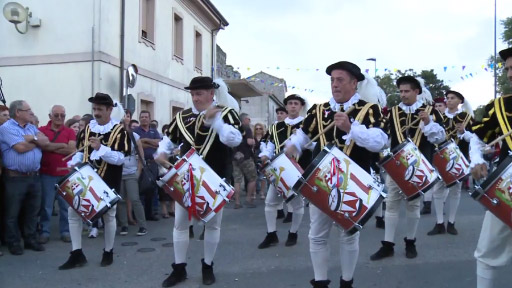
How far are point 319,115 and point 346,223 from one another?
3.31ft

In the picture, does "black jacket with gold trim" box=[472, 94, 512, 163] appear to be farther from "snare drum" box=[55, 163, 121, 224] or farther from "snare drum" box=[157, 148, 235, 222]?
"snare drum" box=[55, 163, 121, 224]

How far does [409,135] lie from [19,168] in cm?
495

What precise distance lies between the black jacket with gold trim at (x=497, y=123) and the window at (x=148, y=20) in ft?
41.4

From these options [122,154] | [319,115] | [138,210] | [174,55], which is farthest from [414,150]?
[174,55]

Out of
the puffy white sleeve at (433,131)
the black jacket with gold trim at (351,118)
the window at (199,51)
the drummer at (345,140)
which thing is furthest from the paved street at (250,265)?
the window at (199,51)

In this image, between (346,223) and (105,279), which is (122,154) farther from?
(346,223)

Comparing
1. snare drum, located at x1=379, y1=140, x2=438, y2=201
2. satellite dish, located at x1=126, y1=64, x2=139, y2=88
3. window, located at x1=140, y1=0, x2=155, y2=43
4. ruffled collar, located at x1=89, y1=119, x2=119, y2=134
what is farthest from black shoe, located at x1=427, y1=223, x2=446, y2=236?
window, located at x1=140, y1=0, x2=155, y2=43

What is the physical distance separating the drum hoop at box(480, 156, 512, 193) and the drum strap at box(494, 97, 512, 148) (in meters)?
0.23

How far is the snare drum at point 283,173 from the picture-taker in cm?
538

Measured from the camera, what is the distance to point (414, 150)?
15.4 feet

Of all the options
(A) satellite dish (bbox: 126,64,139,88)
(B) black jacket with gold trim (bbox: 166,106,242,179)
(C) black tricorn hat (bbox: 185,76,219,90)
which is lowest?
(B) black jacket with gold trim (bbox: 166,106,242,179)

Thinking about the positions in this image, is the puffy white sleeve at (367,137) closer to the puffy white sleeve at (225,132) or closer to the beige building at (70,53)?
the puffy white sleeve at (225,132)

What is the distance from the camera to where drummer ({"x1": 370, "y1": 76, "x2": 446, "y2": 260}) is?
16.9 ft

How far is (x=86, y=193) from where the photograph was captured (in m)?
4.83
